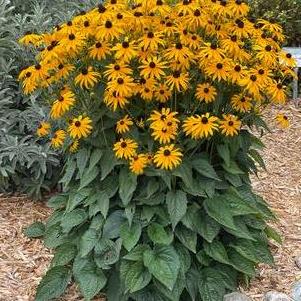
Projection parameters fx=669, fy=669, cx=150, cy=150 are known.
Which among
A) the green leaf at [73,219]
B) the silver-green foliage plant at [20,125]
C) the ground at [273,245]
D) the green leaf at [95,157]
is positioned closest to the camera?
the green leaf at [95,157]

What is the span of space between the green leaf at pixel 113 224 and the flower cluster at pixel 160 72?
33 cm

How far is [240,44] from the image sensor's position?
3.19 m

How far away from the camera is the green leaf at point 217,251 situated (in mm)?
3238

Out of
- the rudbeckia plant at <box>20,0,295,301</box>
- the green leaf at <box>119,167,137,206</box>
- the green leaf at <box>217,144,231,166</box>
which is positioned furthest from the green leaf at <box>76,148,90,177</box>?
the green leaf at <box>217,144,231,166</box>

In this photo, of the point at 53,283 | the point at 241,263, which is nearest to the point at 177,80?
the point at 241,263

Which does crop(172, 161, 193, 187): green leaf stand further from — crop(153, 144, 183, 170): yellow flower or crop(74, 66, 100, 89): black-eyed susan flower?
crop(74, 66, 100, 89): black-eyed susan flower

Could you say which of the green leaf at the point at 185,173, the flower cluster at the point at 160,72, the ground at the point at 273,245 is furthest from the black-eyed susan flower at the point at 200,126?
the ground at the point at 273,245

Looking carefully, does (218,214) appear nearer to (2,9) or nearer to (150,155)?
(150,155)

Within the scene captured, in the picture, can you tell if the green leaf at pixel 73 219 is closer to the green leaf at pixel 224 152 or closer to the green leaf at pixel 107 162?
the green leaf at pixel 107 162

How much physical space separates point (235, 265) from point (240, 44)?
1.08 meters

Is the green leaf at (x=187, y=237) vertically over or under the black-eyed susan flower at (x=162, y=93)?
under

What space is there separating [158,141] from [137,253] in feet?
1.78

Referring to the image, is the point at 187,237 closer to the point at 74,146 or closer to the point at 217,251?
the point at 217,251

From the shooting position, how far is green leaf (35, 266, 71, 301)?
334cm
